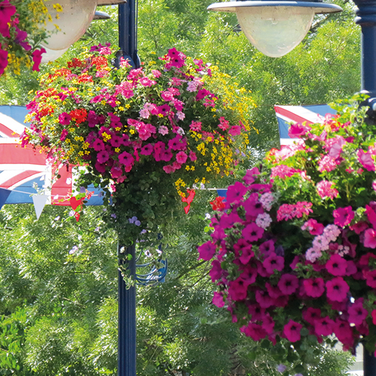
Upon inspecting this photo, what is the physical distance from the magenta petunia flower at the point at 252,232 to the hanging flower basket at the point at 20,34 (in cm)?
79

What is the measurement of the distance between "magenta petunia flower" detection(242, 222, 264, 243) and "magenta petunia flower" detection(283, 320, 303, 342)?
0.26 meters

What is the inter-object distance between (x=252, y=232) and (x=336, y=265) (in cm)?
26

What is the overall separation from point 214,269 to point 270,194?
1.01 ft

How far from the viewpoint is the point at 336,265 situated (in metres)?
1.63

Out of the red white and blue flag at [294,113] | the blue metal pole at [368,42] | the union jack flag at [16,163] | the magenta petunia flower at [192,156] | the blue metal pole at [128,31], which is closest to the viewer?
the blue metal pole at [368,42]

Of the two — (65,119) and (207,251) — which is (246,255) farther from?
(65,119)

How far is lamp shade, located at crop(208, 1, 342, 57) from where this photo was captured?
250 cm

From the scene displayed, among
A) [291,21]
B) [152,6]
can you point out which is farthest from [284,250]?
[152,6]

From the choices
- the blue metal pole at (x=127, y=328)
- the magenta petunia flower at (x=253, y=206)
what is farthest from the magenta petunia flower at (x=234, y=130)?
the magenta petunia flower at (x=253, y=206)

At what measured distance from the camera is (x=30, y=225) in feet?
25.7

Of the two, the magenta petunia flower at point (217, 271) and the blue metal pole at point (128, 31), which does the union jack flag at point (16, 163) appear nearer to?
the blue metal pole at point (128, 31)

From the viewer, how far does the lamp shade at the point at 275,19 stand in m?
2.50

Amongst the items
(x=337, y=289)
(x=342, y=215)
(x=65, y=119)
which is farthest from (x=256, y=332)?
(x=65, y=119)

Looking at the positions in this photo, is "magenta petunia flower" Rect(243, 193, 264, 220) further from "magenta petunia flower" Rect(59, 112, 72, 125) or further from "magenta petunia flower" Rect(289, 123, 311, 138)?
"magenta petunia flower" Rect(59, 112, 72, 125)
